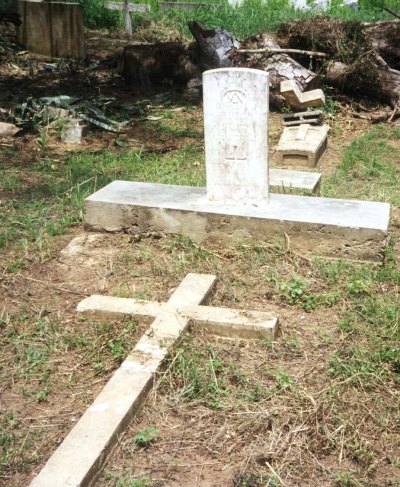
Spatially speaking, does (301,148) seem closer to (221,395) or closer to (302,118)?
(302,118)

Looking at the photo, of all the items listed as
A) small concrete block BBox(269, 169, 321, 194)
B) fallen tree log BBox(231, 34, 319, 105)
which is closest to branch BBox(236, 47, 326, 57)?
fallen tree log BBox(231, 34, 319, 105)

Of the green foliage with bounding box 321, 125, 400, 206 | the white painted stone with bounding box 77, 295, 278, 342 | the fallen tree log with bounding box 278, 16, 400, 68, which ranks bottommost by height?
the white painted stone with bounding box 77, 295, 278, 342

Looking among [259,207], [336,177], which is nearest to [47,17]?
[336,177]

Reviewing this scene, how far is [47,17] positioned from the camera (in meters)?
12.2

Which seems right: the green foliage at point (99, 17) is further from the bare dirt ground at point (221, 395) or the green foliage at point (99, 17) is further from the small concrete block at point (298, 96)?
the bare dirt ground at point (221, 395)

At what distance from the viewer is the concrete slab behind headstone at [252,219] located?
495cm

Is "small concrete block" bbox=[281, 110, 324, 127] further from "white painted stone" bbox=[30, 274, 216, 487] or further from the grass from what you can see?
"white painted stone" bbox=[30, 274, 216, 487]

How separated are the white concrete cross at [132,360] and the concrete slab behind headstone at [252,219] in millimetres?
688

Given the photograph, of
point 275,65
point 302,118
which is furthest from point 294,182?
point 275,65

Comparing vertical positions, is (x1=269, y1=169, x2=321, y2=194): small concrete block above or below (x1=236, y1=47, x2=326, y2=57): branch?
below

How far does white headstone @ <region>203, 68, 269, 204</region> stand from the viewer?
507 centimetres

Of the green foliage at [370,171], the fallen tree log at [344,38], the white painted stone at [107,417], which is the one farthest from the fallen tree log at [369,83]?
the white painted stone at [107,417]

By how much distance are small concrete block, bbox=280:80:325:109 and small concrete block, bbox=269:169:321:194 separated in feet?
7.43

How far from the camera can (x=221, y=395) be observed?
11.5ft
